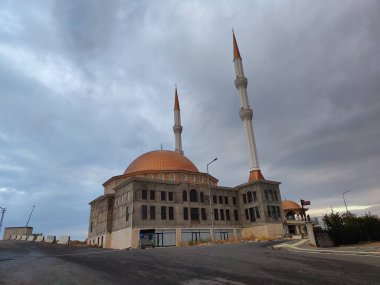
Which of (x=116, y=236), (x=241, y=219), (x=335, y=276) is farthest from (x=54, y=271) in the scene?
(x=241, y=219)

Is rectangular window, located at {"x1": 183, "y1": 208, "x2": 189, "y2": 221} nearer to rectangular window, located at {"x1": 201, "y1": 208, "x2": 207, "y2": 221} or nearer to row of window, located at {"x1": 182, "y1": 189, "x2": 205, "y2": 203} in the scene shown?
row of window, located at {"x1": 182, "y1": 189, "x2": 205, "y2": 203}

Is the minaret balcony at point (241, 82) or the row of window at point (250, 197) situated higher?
the minaret balcony at point (241, 82)

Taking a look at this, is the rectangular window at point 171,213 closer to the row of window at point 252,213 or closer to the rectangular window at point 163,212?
the rectangular window at point 163,212

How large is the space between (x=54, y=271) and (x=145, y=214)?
113ft

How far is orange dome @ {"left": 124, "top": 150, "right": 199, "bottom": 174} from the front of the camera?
55.7 meters

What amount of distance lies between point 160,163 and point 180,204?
10478 mm

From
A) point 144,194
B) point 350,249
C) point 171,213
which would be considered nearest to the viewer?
point 350,249

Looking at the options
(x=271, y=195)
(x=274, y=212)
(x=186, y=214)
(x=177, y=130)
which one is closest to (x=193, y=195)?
(x=186, y=214)

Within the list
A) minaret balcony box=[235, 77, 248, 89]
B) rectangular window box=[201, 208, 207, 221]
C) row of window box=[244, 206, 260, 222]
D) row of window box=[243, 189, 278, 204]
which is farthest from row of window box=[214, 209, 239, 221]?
minaret balcony box=[235, 77, 248, 89]

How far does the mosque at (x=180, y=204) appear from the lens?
149 ft

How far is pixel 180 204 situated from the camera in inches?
1932

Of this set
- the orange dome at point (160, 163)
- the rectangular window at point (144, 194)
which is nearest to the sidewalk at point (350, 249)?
the rectangular window at point (144, 194)

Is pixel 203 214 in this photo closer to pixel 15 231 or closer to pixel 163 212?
pixel 163 212

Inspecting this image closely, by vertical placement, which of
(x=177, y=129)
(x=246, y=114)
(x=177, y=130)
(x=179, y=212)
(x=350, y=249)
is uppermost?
(x=177, y=129)
